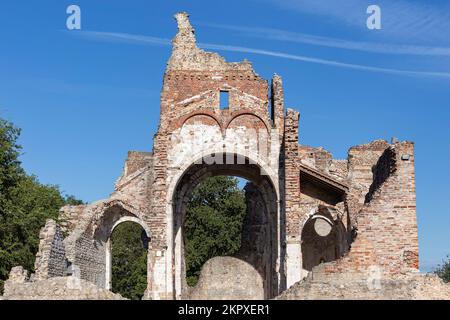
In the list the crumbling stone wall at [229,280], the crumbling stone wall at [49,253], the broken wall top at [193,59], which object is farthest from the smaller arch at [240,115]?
the crumbling stone wall at [229,280]

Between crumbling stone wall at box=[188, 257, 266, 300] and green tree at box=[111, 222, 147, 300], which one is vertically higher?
green tree at box=[111, 222, 147, 300]

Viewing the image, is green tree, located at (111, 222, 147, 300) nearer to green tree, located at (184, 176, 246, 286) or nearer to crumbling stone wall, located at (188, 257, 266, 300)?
green tree, located at (184, 176, 246, 286)

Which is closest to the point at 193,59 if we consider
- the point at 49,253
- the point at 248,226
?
the point at 248,226

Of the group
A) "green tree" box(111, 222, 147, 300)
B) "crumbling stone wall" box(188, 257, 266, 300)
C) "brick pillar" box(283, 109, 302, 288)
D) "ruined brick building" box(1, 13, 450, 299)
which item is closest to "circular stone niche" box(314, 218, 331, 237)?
"ruined brick building" box(1, 13, 450, 299)

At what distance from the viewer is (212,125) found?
77.6ft

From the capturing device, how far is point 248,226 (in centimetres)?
3002

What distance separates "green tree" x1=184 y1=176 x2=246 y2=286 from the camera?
41094 millimetres

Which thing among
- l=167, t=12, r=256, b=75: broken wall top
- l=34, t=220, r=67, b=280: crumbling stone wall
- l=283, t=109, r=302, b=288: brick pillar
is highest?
l=167, t=12, r=256, b=75: broken wall top

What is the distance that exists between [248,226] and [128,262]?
54.0 feet

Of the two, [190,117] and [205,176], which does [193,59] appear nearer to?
[190,117]

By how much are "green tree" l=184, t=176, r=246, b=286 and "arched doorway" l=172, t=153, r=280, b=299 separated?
10847 mm

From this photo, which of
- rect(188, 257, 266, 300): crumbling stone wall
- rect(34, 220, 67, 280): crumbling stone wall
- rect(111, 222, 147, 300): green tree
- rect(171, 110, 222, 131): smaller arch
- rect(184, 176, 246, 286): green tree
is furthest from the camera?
rect(111, 222, 147, 300): green tree

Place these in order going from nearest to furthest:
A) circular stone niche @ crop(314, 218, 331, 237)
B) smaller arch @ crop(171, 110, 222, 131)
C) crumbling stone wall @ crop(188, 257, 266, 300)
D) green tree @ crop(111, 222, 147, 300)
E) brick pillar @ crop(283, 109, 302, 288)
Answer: brick pillar @ crop(283, 109, 302, 288)
smaller arch @ crop(171, 110, 222, 131)
circular stone niche @ crop(314, 218, 331, 237)
crumbling stone wall @ crop(188, 257, 266, 300)
green tree @ crop(111, 222, 147, 300)
